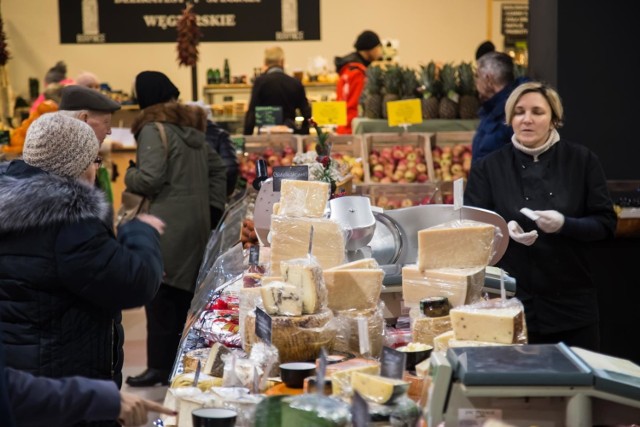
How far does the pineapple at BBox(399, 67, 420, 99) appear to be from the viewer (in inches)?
282

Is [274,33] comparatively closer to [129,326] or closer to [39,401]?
[129,326]

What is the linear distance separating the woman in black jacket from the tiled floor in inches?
84.2

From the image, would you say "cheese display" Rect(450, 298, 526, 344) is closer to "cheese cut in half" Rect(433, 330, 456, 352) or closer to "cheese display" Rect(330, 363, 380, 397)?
"cheese cut in half" Rect(433, 330, 456, 352)

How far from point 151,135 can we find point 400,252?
269 centimetres

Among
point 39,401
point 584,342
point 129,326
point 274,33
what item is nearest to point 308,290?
point 39,401

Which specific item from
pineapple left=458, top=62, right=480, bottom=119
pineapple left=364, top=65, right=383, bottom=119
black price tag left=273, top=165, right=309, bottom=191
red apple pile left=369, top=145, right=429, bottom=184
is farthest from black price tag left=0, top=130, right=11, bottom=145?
black price tag left=273, top=165, right=309, bottom=191

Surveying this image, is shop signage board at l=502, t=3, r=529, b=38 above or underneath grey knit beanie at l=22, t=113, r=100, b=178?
above

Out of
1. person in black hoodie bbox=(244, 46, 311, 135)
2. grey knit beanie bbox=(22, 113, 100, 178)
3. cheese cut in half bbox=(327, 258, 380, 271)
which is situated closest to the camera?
cheese cut in half bbox=(327, 258, 380, 271)

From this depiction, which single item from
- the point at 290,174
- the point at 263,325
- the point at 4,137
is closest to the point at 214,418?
the point at 263,325

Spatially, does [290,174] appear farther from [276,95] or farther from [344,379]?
[276,95]

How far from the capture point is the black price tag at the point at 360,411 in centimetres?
171

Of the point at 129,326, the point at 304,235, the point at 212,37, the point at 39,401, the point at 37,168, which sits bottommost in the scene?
the point at 129,326

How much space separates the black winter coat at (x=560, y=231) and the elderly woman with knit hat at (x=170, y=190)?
232 cm

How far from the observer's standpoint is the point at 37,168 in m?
2.92
